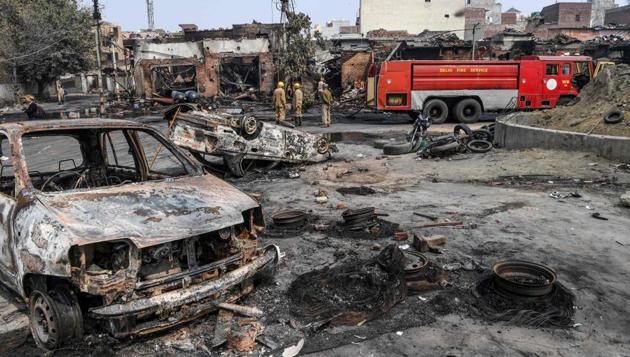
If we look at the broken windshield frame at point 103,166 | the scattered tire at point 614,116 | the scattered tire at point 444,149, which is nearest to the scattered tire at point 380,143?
the scattered tire at point 444,149

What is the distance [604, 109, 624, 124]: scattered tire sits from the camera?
11.7 m

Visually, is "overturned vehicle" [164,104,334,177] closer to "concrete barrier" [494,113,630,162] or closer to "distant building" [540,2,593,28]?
"concrete barrier" [494,113,630,162]

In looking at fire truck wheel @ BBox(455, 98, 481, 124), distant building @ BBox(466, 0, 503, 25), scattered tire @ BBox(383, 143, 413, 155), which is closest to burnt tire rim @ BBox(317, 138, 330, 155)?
scattered tire @ BBox(383, 143, 413, 155)

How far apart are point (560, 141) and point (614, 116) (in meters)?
1.46

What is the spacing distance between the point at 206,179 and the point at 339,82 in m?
26.7

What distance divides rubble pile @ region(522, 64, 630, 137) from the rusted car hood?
33.7 ft

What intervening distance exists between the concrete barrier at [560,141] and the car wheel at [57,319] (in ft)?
34.6

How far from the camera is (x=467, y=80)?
61.1ft

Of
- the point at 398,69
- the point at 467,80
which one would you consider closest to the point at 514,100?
the point at 467,80

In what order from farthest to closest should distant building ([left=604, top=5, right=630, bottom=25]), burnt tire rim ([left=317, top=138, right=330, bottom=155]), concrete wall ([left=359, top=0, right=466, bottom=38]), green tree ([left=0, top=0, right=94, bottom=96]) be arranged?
distant building ([left=604, top=5, right=630, bottom=25]), concrete wall ([left=359, top=0, right=466, bottom=38]), green tree ([left=0, top=0, right=94, bottom=96]), burnt tire rim ([left=317, top=138, right=330, bottom=155])

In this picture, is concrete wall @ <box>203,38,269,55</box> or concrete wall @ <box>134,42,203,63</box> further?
concrete wall @ <box>203,38,269,55</box>

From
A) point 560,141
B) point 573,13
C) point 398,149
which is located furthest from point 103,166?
point 573,13

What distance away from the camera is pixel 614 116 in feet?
38.8

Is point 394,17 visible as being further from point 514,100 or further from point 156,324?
point 156,324
